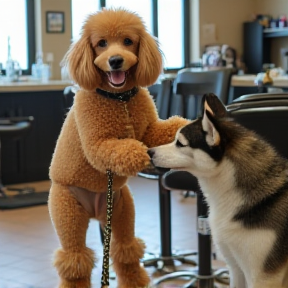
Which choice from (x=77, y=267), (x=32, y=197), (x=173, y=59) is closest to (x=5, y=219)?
(x=32, y=197)

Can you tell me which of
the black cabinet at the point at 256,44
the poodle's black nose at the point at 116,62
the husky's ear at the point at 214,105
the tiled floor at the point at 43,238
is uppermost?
the black cabinet at the point at 256,44

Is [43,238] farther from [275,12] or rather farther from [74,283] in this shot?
[275,12]

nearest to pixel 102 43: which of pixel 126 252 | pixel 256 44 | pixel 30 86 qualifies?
pixel 126 252

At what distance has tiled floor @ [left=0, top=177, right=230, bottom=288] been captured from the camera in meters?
3.27

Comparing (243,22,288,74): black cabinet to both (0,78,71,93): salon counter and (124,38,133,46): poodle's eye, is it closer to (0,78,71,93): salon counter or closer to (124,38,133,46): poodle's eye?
(0,78,71,93): salon counter

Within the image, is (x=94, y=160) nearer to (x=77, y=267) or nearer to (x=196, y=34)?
(x=77, y=267)

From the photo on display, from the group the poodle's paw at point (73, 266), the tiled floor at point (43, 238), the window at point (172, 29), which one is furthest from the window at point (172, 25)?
the poodle's paw at point (73, 266)

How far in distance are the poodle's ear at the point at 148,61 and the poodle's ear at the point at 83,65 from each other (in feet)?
0.47

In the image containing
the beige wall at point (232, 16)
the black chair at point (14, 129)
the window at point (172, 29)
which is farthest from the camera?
the beige wall at point (232, 16)

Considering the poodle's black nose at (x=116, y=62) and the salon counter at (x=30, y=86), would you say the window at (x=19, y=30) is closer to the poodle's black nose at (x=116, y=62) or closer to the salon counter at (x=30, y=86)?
the salon counter at (x=30, y=86)

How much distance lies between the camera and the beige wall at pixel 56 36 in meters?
6.96

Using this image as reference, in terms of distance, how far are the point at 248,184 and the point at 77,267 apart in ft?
2.24

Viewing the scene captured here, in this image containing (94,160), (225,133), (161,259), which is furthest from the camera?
(161,259)

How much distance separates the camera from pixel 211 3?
28.5 feet
